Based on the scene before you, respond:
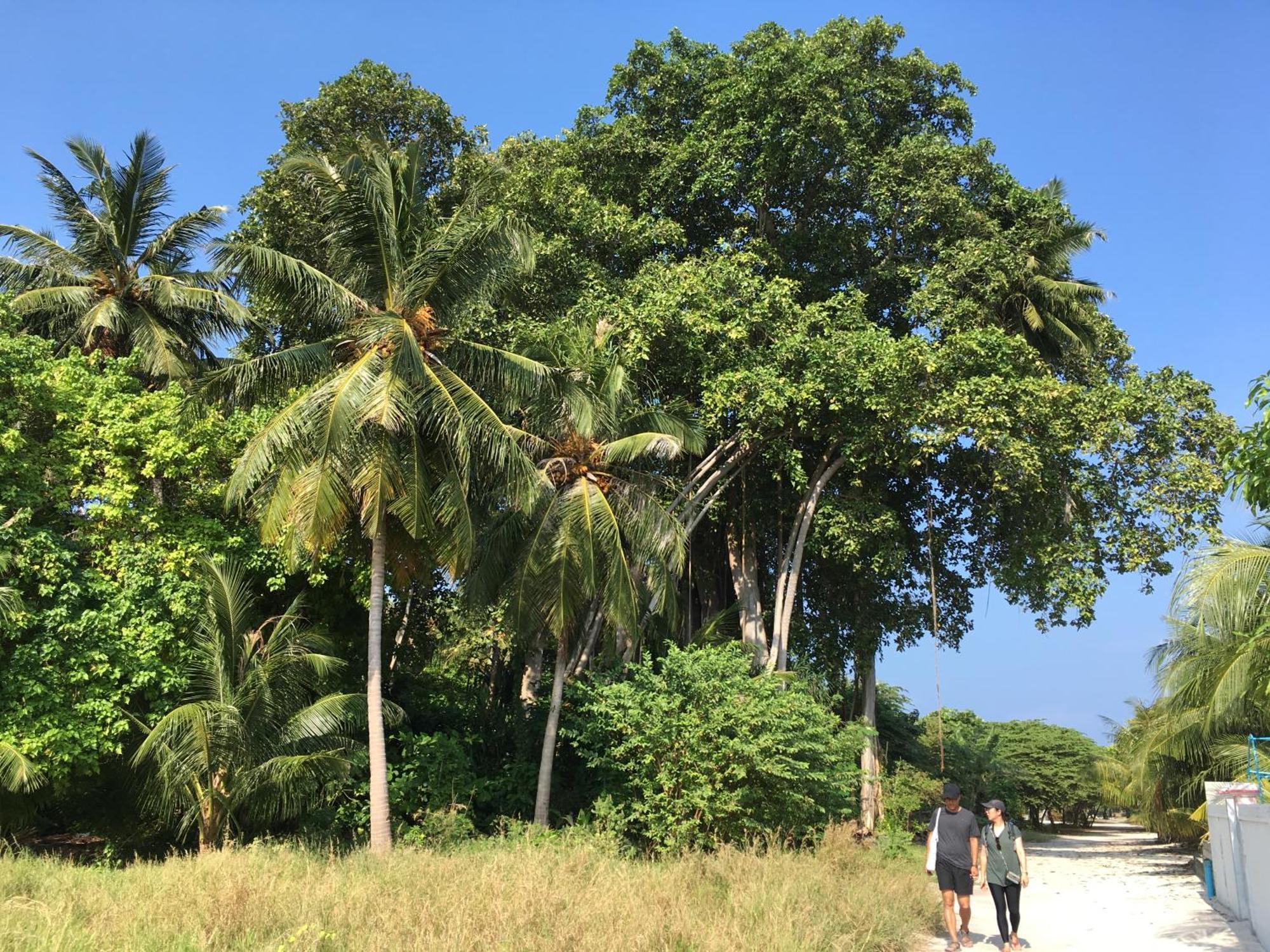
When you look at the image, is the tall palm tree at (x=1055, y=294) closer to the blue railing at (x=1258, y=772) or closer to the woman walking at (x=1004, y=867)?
the blue railing at (x=1258, y=772)

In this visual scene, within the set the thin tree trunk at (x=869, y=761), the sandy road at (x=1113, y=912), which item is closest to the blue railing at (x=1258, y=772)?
the sandy road at (x=1113, y=912)

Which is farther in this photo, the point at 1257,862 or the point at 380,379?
the point at 380,379

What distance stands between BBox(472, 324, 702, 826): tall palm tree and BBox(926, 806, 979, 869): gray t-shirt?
7.22 metres

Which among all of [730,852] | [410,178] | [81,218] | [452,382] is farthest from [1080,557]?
[81,218]

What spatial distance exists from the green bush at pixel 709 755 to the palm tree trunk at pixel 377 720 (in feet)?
11.2

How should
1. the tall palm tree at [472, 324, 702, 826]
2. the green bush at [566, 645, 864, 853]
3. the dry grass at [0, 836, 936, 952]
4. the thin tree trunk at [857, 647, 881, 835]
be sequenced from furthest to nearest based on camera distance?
the thin tree trunk at [857, 647, 881, 835], the tall palm tree at [472, 324, 702, 826], the green bush at [566, 645, 864, 853], the dry grass at [0, 836, 936, 952]

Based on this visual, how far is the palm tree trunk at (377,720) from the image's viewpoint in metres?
14.2

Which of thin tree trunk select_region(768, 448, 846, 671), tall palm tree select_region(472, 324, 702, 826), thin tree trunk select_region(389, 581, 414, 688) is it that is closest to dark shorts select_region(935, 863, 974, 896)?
tall palm tree select_region(472, 324, 702, 826)

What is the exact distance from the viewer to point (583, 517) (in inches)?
623

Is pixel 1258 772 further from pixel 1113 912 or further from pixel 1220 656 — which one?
pixel 1220 656

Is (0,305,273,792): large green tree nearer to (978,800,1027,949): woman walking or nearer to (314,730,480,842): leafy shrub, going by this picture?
(314,730,480,842): leafy shrub

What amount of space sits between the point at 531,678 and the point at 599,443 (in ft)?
24.6

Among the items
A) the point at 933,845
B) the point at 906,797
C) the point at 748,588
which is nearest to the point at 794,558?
the point at 748,588

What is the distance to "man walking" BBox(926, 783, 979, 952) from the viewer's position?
9648mm
